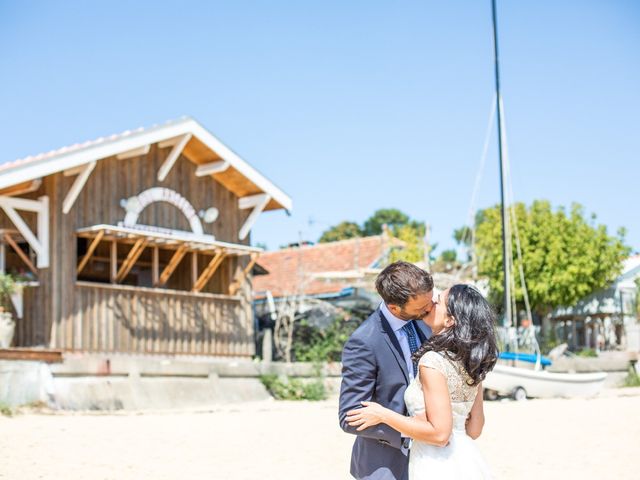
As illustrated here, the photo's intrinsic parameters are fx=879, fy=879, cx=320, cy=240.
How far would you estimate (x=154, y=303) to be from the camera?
1705 cm

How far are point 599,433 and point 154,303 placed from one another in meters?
8.75

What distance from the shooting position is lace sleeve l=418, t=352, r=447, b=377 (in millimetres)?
3750

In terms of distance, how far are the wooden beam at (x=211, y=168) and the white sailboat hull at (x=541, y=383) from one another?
6.82m

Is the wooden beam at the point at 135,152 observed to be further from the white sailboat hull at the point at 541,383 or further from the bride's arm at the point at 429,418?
the bride's arm at the point at 429,418

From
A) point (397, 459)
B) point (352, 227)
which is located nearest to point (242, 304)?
point (397, 459)

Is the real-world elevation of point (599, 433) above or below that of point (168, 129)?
below

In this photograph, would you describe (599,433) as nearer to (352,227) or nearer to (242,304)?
(242,304)

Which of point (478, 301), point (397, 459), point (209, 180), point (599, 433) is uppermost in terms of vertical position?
point (209, 180)

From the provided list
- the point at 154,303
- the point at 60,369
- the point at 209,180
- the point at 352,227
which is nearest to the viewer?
the point at 60,369

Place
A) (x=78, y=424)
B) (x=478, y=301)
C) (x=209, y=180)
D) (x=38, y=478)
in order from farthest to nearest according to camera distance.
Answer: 1. (x=209, y=180)
2. (x=78, y=424)
3. (x=38, y=478)
4. (x=478, y=301)

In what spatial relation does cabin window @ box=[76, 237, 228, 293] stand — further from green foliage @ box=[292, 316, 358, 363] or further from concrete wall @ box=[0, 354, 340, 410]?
green foliage @ box=[292, 316, 358, 363]

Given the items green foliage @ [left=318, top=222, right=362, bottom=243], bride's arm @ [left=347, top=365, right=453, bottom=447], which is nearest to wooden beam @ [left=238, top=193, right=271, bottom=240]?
bride's arm @ [left=347, top=365, right=453, bottom=447]

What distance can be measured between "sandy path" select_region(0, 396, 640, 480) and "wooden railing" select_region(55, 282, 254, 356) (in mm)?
2781

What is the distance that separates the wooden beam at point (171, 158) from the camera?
17.3 metres
